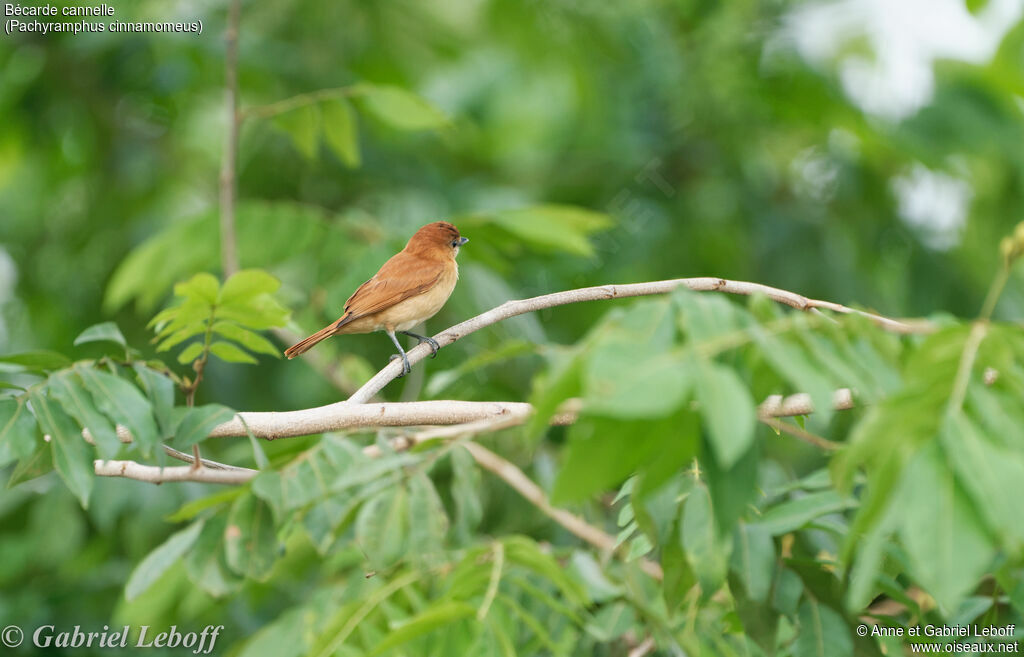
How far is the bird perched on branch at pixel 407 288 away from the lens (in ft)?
11.4

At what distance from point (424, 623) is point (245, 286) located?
0.98 metres

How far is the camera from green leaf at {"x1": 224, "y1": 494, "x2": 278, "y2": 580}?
7.73 ft

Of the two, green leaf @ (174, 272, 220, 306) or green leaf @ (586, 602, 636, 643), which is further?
green leaf @ (586, 602, 636, 643)

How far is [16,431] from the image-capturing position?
2193 mm

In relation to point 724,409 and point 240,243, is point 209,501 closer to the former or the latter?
point 724,409

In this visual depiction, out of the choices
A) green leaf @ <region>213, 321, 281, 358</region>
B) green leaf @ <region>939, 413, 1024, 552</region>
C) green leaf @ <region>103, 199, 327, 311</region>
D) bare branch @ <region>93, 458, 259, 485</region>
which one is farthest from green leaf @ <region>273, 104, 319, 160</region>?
green leaf @ <region>939, 413, 1024, 552</region>

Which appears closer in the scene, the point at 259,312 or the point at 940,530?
the point at 940,530

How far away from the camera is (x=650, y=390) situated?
4.31 feet

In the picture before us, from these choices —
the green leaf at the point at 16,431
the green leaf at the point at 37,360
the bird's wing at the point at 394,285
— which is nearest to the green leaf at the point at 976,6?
the bird's wing at the point at 394,285

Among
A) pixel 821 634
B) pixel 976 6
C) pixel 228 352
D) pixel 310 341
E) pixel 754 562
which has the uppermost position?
pixel 976 6

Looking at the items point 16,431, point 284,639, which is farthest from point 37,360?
point 284,639

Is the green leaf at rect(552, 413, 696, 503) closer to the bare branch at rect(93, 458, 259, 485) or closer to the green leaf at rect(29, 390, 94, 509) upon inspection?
the green leaf at rect(29, 390, 94, 509)

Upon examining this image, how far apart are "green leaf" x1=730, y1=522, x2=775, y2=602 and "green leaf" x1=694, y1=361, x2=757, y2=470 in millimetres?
1236

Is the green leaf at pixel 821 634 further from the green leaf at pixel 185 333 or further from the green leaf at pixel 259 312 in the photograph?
the green leaf at pixel 185 333
